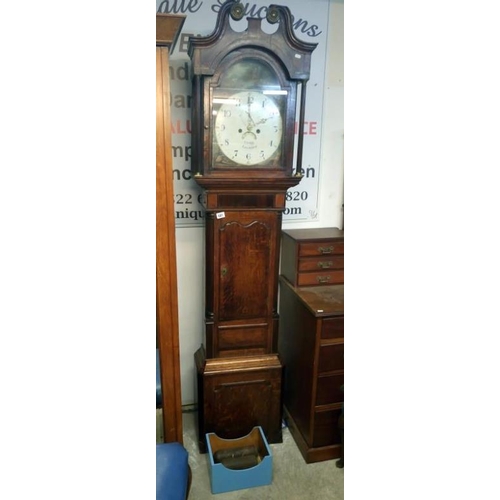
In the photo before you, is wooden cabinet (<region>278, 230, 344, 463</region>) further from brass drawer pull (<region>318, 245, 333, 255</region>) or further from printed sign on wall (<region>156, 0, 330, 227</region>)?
printed sign on wall (<region>156, 0, 330, 227</region>)

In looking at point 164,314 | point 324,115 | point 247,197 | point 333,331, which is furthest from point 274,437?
point 324,115

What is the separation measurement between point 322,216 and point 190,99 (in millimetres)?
819

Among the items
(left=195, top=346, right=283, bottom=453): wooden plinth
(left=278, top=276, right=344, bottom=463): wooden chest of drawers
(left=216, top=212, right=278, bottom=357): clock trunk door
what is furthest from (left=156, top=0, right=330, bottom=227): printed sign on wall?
(left=195, top=346, right=283, bottom=453): wooden plinth

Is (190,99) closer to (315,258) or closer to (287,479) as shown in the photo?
(315,258)

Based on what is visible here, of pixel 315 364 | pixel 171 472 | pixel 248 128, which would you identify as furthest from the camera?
pixel 315 364

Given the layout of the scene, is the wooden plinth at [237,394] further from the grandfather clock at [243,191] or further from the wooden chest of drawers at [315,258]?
the wooden chest of drawers at [315,258]

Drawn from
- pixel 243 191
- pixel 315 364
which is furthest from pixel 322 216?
pixel 315 364

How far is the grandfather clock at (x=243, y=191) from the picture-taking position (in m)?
1.45

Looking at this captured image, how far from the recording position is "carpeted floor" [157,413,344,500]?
1.58 meters

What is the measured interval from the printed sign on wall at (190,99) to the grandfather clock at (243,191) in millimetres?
157

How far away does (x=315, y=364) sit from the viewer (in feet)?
5.37

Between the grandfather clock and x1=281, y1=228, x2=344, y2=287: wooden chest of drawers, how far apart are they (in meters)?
0.14

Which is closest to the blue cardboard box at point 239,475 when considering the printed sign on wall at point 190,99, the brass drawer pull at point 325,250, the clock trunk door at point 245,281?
the clock trunk door at point 245,281
